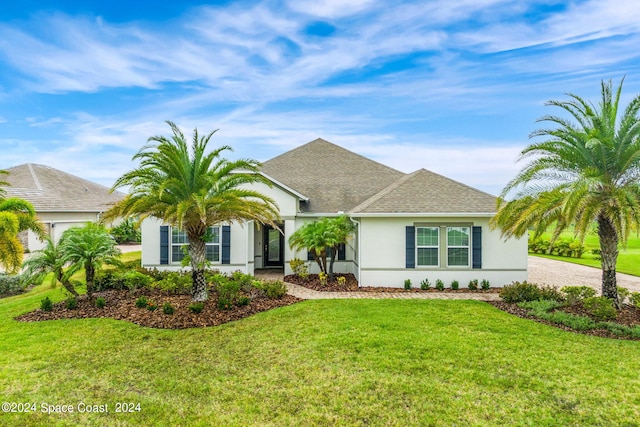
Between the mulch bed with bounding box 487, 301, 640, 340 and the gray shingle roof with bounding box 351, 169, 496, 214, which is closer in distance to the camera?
the mulch bed with bounding box 487, 301, 640, 340

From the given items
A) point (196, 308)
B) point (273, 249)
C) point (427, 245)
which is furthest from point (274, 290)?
point (273, 249)

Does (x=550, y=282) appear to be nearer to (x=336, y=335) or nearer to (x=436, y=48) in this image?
(x=436, y=48)

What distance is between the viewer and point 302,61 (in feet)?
51.8

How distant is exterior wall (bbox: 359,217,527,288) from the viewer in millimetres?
13938

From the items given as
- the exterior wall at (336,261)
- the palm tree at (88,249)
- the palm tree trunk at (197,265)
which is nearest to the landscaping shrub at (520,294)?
the exterior wall at (336,261)

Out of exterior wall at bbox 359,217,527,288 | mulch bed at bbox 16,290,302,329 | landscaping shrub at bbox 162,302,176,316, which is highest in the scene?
exterior wall at bbox 359,217,527,288

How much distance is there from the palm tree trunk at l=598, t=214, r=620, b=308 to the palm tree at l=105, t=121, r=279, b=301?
Result: 1012 cm

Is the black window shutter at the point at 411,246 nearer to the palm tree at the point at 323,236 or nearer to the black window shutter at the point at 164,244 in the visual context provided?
the palm tree at the point at 323,236

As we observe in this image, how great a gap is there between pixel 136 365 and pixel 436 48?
48.4ft

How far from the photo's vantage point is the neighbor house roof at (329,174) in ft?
58.6

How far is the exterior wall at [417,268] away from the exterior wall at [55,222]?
2000 cm

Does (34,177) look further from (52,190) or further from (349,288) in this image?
(349,288)

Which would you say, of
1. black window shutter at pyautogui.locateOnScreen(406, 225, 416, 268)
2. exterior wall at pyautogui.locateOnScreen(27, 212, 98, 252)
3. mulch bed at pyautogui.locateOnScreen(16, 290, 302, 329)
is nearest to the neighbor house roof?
black window shutter at pyautogui.locateOnScreen(406, 225, 416, 268)

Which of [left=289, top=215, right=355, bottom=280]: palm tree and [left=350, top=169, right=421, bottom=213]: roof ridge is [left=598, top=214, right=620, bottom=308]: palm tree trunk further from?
[left=289, top=215, right=355, bottom=280]: palm tree
